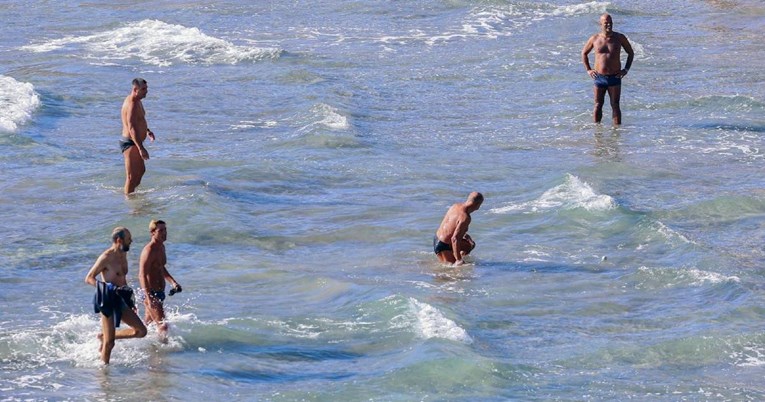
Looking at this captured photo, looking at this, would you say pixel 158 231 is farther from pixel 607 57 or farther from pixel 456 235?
pixel 607 57

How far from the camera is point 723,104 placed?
2122 cm

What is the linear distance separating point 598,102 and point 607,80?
63 centimetres

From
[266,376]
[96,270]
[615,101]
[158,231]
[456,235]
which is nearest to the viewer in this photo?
[96,270]

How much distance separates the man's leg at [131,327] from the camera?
35.2 ft

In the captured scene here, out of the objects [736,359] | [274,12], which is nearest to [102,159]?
[736,359]

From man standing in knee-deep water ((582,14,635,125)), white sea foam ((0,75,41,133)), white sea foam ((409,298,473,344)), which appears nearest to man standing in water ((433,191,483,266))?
white sea foam ((409,298,473,344))

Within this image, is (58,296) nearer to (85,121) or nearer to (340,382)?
(340,382)

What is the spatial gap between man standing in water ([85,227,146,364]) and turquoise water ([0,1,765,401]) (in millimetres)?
411

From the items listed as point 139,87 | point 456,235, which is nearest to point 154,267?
point 456,235

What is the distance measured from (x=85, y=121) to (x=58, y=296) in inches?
338

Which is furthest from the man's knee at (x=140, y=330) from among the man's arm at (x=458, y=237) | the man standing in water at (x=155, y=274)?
the man's arm at (x=458, y=237)

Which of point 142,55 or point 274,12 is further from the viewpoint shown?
point 274,12

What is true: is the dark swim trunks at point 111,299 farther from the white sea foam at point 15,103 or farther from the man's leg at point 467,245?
the white sea foam at point 15,103

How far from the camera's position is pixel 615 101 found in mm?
19188
